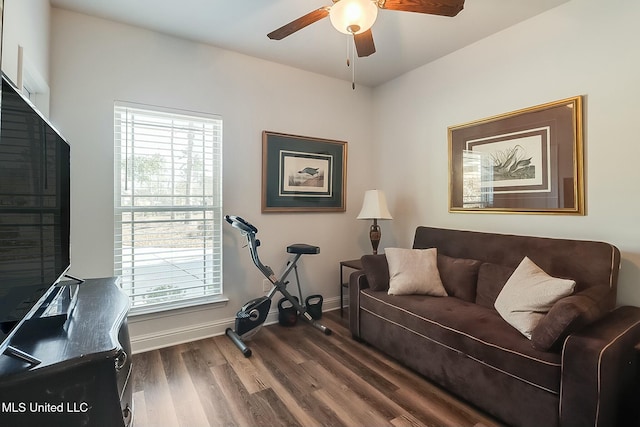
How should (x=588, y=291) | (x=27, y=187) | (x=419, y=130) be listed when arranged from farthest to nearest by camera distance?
(x=419, y=130)
(x=588, y=291)
(x=27, y=187)

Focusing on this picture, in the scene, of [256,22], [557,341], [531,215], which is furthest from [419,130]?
[557,341]

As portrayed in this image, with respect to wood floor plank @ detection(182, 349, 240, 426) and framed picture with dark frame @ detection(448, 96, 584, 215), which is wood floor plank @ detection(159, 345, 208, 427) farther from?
framed picture with dark frame @ detection(448, 96, 584, 215)

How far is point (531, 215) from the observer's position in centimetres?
250

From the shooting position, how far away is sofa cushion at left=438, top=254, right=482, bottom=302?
7.99 feet

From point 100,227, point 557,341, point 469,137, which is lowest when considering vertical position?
point 557,341

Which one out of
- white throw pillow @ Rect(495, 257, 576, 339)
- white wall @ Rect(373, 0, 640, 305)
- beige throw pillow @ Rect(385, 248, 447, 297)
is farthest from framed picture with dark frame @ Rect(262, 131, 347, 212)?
white throw pillow @ Rect(495, 257, 576, 339)

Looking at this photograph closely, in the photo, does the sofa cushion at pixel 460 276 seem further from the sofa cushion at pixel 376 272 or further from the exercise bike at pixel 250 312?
the exercise bike at pixel 250 312

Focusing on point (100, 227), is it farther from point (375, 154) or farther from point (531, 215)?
point (531, 215)

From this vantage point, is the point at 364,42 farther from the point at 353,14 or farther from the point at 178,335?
the point at 178,335

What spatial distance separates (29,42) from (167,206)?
1360mm

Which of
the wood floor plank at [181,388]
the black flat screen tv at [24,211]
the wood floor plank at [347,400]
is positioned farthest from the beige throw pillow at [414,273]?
the black flat screen tv at [24,211]

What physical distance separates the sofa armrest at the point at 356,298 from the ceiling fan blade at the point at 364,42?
1782mm

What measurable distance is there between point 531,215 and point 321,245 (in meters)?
2.04

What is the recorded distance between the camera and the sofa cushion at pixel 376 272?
2.68 meters
